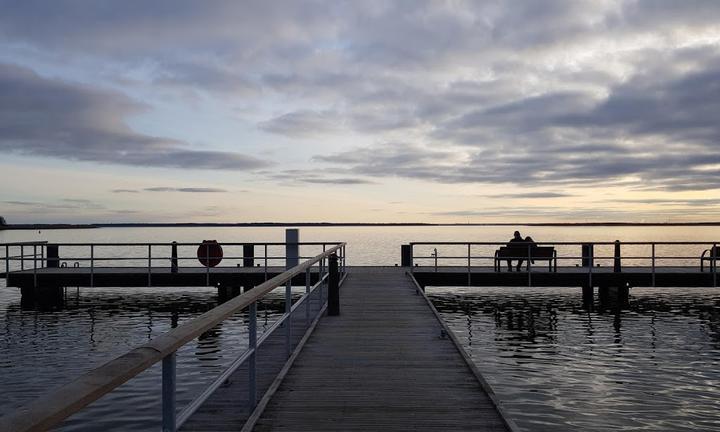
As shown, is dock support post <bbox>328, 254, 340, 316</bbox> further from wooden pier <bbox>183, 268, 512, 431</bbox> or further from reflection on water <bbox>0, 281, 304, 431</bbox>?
reflection on water <bbox>0, 281, 304, 431</bbox>

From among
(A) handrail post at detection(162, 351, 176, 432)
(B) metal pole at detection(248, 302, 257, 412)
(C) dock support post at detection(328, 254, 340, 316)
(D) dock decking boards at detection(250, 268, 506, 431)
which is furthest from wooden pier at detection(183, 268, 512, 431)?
(A) handrail post at detection(162, 351, 176, 432)

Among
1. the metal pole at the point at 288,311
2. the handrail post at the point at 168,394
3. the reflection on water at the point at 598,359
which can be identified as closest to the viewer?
the handrail post at the point at 168,394

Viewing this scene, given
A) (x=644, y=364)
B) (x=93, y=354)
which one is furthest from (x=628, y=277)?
(x=93, y=354)

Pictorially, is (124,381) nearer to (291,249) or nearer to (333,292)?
(333,292)

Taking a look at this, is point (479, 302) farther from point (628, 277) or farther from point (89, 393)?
point (89, 393)

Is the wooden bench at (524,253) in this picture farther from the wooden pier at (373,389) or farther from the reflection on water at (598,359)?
the wooden pier at (373,389)

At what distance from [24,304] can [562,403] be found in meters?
20.4

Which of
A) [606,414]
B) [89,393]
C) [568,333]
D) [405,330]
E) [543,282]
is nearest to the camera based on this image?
[89,393]

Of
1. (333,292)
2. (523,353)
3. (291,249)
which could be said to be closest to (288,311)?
(333,292)

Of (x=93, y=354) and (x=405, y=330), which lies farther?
(x=93, y=354)

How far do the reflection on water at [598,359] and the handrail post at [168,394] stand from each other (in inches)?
272

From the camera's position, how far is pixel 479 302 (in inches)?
997

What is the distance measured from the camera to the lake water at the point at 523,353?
996 centimetres

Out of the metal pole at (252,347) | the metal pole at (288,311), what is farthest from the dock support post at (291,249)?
the metal pole at (252,347)
